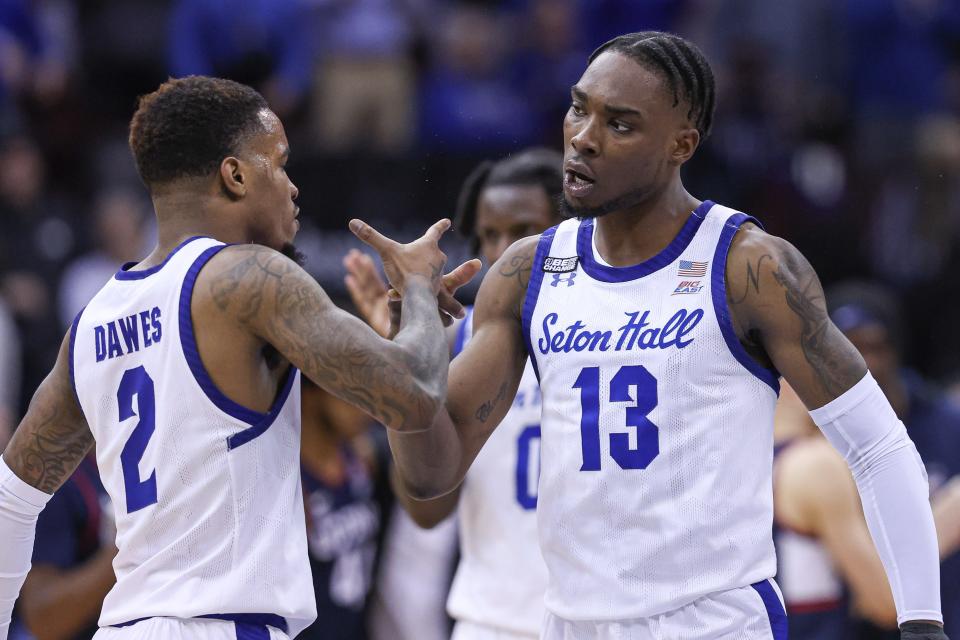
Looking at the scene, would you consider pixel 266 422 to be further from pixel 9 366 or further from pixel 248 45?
pixel 248 45

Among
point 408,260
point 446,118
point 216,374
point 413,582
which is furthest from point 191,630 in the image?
point 446,118

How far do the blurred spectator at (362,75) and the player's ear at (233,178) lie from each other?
659 cm

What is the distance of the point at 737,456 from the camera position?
3.90 meters

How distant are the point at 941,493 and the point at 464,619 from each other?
2.57m

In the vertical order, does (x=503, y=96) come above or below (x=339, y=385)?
below

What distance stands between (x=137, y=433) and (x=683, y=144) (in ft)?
5.77

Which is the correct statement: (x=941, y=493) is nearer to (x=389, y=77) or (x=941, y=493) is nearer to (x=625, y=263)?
(x=625, y=263)

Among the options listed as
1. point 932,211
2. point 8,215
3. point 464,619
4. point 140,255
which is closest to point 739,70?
point 932,211

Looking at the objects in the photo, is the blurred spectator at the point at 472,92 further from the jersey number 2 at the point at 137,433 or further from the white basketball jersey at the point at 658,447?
the jersey number 2 at the point at 137,433

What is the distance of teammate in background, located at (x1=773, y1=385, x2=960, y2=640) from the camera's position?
19.3 ft

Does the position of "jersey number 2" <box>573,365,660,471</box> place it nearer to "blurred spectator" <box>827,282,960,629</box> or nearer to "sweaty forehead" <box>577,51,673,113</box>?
"sweaty forehead" <box>577,51,673,113</box>

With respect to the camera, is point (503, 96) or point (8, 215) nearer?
point (8, 215)

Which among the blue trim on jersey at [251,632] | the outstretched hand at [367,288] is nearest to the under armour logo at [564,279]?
the outstretched hand at [367,288]

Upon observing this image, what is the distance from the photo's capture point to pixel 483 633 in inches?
206
